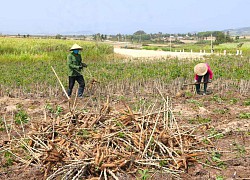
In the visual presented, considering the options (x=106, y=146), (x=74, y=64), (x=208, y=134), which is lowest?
(x=208, y=134)

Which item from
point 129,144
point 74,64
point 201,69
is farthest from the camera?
point 201,69

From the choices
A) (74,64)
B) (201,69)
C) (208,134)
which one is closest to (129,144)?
(208,134)

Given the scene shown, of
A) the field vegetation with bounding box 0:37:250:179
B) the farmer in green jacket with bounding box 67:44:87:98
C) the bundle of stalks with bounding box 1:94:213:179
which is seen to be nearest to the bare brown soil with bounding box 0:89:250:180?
the field vegetation with bounding box 0:37:250:179

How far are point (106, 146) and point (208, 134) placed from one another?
2101 millimetres

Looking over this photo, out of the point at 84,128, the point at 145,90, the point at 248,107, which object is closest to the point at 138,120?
the point at 84,128

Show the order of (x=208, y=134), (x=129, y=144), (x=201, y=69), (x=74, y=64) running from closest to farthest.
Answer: (x=129, y=144) < (x=208, y=134) < (x=74, y=64) < (x=201, y=69)

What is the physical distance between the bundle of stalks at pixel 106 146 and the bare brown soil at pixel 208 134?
13 centimetres

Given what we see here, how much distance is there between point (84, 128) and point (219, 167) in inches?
74.7

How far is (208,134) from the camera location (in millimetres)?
5832

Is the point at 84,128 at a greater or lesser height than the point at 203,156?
greater

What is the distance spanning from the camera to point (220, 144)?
5.35 metres

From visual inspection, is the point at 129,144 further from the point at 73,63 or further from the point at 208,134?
the point at 73,63

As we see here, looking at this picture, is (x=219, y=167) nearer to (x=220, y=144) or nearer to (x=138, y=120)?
(x=220, y=144)

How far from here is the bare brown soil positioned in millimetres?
4324
